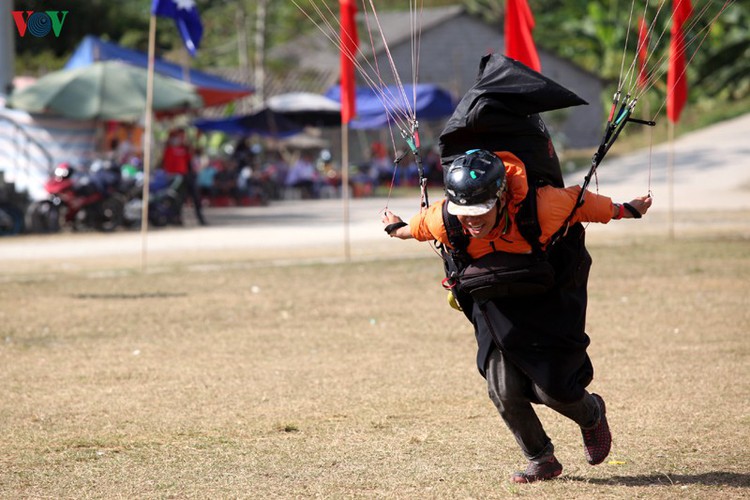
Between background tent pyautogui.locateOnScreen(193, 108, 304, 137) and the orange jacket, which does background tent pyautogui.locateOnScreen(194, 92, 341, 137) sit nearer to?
background tent pyautogui.locateOnScreen(193, 108, 304, 137)

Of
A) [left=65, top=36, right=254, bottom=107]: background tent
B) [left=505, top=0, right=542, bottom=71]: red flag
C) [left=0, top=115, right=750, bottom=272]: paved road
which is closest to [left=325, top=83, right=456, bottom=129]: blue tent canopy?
[left=0, top=115, right=750, bottom=272]: paved road

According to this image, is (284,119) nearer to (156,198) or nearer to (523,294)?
(156,198)

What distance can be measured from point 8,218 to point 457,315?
538 inches

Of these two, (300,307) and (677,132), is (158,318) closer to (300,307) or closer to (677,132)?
(300,307)

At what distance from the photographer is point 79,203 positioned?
76.4ft

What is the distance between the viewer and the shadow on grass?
5.72 m

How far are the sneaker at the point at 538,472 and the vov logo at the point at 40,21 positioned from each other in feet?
15.6

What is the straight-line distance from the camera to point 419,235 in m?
5.68

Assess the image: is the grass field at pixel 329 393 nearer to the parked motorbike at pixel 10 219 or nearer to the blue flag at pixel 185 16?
the blue flag at pixel 185 16

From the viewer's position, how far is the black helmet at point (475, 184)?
17.1 feet

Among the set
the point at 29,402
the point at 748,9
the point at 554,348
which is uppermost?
the point at 748,9

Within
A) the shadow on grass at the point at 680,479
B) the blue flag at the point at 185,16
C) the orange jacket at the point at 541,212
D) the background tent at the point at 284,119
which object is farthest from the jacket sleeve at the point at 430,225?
the background tent at the point at 284,119

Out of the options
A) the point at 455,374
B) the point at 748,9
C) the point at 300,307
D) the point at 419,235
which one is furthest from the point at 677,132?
→ the point at 419,235

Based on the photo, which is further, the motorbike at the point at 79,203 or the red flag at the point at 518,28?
→ the motorbike at the point at 79,203
